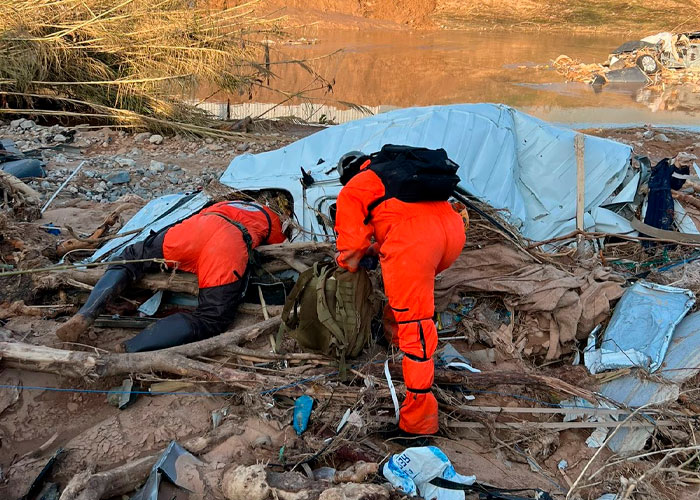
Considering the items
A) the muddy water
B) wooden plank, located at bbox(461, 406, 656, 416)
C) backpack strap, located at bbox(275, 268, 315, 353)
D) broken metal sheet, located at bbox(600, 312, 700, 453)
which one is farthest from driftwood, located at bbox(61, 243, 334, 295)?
the muddy water

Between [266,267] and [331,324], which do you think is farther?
[266,267]

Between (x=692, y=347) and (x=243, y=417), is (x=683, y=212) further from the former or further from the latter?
(x=243, y=417)

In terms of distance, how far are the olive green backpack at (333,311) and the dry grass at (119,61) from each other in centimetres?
702

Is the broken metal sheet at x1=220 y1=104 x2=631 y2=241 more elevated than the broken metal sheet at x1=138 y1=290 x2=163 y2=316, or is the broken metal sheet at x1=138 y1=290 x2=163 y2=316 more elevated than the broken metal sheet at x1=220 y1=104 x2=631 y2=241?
the broken metal sheet at x1=220 y1=104 x2=631 y2=241

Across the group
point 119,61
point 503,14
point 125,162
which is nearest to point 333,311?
point 125,162

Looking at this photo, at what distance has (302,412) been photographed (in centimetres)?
297

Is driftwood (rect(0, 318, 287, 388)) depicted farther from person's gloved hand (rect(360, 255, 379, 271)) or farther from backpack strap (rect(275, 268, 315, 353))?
person's gloved hand (rect(360, 255, 379, 271))

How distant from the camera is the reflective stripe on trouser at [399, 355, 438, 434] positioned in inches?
113

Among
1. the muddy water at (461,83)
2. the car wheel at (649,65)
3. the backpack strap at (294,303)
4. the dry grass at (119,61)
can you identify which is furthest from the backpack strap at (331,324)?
the car wheel at (649,65)

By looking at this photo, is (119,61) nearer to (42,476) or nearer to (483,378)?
(42,476)

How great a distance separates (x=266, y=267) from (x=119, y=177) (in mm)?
4342

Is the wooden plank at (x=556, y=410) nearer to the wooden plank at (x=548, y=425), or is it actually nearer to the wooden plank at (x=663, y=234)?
the wooden plank at (x=548, y=425)

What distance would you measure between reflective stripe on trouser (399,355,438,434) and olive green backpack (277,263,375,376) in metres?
0.43

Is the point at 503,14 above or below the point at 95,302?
above
